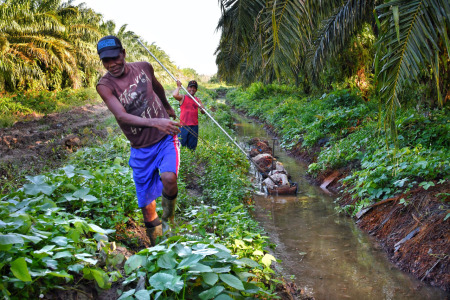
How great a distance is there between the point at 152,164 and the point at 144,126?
1.33 ft

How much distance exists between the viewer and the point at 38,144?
7742mm

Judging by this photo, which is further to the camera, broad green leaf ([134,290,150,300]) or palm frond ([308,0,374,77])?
palm frond ([308,0,374,77])

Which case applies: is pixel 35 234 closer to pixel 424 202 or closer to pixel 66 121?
pixel 424 202

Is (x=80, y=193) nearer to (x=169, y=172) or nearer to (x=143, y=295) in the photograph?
(x=169, y=172)

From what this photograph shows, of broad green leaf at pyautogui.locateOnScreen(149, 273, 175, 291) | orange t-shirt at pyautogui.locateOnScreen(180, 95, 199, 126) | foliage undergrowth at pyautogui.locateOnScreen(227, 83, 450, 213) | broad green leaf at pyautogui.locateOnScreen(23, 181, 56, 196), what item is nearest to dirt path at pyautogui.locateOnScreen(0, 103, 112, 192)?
broad green leaf at pyautogui.locateOnScreen(23, 181, 56, 196)

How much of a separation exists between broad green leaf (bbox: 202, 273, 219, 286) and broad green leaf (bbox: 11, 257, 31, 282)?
908mm

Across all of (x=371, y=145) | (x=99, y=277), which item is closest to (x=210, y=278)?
(x=99, y=277)

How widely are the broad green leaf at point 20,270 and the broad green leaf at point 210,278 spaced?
0.91m

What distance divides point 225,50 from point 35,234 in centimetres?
660

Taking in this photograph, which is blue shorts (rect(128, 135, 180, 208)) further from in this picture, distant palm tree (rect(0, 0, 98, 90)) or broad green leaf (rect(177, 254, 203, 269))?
distant palm tree (rect(0, 0, 98, 90))

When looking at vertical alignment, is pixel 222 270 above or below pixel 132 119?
below

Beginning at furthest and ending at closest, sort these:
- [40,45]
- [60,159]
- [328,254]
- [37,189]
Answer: [40,45] → [60,159] → [328,254] → [37,189]

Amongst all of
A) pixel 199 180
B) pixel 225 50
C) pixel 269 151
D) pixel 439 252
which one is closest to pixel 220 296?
pixel 439 252

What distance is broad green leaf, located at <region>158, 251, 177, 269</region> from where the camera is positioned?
2.13 metres
